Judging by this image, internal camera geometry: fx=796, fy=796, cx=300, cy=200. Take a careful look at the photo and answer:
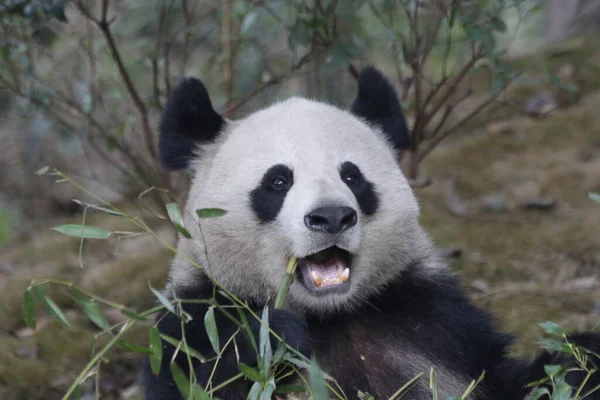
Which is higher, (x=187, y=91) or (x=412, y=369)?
(x=187, y=91)

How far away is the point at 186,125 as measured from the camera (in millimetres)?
3580

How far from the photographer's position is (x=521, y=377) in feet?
11.4

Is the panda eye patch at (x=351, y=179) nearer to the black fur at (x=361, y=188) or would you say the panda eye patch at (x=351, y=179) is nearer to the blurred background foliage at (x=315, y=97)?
the black fur at (x=361, y=188)

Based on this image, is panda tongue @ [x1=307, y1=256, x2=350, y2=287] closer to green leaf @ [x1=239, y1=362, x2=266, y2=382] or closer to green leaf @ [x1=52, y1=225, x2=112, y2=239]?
green leaf @ [x1=239, y1=362, x2=266, y2=382]

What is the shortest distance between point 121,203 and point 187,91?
14.3 ft

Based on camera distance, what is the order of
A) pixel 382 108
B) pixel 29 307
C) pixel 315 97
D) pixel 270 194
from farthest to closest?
pixel 315 97, pixel 382 108, pixel 270 194, pixel 29 307

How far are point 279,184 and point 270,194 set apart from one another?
0.05m

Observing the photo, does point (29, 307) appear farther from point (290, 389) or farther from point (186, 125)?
point (186, 125)

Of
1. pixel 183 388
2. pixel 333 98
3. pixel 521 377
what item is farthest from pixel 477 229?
pixel 183 388

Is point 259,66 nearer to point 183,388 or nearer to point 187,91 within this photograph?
point 187,91

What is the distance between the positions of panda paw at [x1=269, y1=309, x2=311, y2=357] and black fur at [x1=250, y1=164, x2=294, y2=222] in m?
0.46

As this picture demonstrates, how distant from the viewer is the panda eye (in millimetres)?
3238

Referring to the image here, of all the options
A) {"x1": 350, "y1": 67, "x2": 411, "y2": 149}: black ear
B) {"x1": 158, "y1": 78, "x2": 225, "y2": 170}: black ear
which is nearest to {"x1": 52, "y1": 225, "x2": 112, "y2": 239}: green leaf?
{"x1": 158, "y1": 78, "x2": 225, "y2": 170}: black ear

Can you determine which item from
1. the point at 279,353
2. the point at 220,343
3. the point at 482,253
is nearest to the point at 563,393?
the point at 279,353
